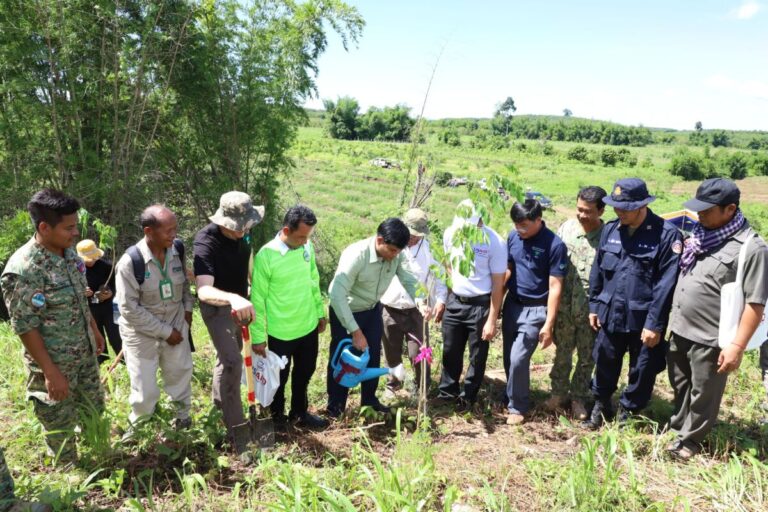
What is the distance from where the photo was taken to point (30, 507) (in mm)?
2154

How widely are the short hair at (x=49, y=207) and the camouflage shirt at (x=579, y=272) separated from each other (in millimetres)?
3256

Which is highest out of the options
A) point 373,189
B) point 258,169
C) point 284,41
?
point 284,41

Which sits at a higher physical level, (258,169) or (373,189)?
(258,169)

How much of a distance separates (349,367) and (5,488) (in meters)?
1.88

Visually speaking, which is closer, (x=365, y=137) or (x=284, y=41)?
(x=284, y=41)

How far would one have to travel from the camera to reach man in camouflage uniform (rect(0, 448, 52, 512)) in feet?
6.98

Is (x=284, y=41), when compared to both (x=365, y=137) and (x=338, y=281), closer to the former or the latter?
(x=338, y=281)

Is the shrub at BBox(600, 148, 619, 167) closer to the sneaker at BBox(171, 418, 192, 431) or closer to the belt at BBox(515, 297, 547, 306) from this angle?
the belt at BBox(515, 297, 547, 306)

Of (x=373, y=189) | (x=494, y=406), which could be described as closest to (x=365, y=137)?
(x=373, y=189)

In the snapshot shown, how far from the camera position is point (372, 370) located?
3.33m

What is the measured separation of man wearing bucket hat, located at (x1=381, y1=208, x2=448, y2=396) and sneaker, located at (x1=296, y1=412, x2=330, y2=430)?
827mm

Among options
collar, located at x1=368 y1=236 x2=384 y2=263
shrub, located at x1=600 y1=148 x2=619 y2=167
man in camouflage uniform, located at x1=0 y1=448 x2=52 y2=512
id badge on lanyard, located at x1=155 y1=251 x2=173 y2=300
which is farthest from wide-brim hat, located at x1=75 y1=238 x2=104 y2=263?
shrub, located at x1=600 y1=148 x2=619 y2=167

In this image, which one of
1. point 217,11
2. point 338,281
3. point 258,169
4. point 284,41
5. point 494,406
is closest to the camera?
point 338,281

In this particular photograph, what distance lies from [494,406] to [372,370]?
110cm
